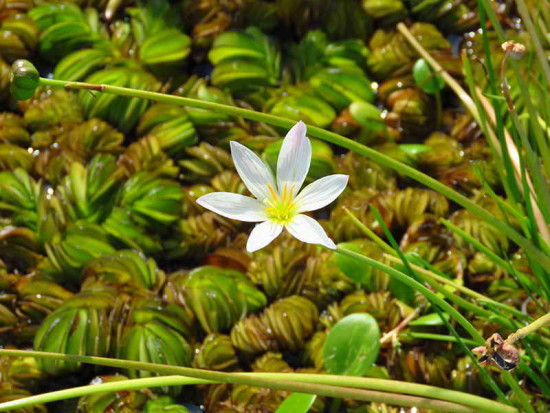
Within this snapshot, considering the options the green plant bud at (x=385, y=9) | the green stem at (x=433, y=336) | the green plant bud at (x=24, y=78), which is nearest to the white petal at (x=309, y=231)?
the green plant bud at (x=24, y=78)

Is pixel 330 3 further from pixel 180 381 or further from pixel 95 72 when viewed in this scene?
pixel 180 381

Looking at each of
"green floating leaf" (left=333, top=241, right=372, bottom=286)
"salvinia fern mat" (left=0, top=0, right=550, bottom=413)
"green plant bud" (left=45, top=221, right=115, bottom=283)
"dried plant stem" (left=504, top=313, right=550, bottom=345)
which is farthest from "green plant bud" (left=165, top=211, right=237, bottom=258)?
"dried plant stem" (left=504, top=313, right=550, bottom=345)

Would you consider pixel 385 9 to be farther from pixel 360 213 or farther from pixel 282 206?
pixel 282 206

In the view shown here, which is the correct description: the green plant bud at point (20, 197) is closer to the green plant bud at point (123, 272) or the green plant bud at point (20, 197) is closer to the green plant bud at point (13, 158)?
the green plant bud at point (13, 158)

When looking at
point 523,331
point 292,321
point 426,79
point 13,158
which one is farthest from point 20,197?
point 523,331

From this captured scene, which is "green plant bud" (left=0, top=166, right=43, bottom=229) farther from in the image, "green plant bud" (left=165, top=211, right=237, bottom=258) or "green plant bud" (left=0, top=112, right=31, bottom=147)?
"green plant bud" (left=165, top=211, right=237, bottom=258)
